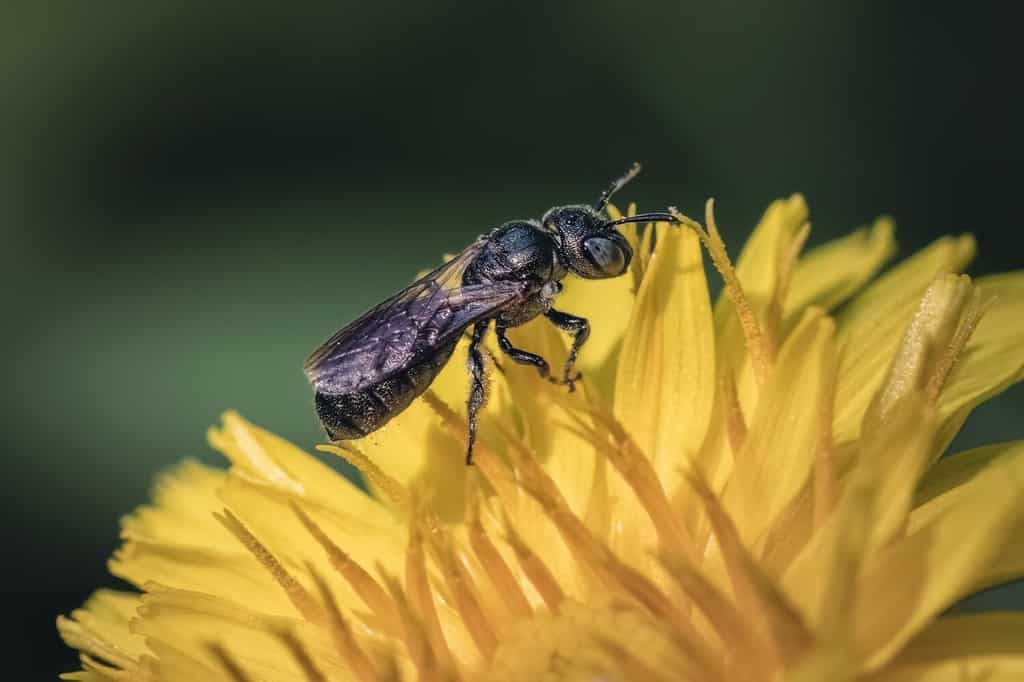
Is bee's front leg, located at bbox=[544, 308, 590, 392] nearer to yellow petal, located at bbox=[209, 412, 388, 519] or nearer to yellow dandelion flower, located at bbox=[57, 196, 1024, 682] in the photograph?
yellow dandelion flower, located at bbox=[57, 196, 1024, 682]

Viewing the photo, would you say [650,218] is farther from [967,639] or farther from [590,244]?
[967,639]

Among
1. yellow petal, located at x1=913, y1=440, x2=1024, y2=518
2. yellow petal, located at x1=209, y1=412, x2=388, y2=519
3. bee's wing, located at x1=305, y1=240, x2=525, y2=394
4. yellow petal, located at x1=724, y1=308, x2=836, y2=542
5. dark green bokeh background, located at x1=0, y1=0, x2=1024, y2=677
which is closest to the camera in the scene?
yellow petal, located at x1=913, y1=440, x2=1024, y2=518

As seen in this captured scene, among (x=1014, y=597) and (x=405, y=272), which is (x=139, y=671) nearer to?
(x=405, y=272)

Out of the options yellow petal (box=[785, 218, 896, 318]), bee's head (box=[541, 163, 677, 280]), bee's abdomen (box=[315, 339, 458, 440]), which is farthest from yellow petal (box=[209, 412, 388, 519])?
yellow petal (box=[785, 218, 896, 318])

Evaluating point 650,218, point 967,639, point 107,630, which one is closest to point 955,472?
point 967,639

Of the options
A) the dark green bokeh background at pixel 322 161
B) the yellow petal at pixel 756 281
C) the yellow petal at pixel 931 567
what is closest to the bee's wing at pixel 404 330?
the yellow petal at pixel 756 281

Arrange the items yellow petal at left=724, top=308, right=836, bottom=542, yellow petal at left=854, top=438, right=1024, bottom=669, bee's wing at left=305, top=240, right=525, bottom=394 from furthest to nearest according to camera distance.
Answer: bee's wing at left=305, top=240, right=525, bottom=394, yellow petal at left=724, top=308, right=836, bottom=542, yellow petal at left=854, top=438, right=1024, bottom=669

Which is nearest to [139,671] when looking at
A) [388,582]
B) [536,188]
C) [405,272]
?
[388,582]
